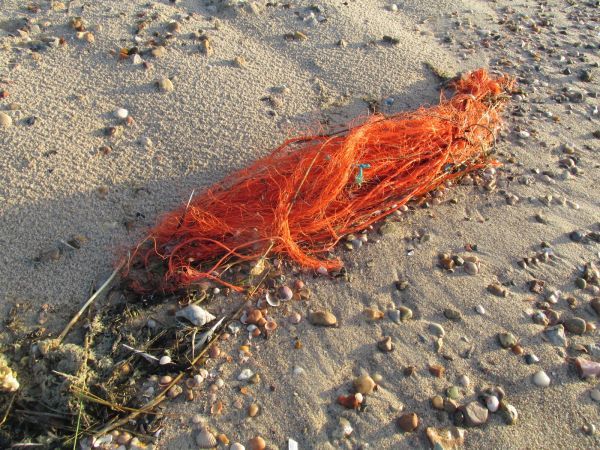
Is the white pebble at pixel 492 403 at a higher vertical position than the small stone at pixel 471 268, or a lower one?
lower

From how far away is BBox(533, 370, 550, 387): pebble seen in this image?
246 cm

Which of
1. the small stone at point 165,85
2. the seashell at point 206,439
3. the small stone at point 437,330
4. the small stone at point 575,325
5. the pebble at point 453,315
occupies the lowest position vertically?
the seashell at point 206,439

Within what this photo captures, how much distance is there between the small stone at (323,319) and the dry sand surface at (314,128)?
0.17 ft

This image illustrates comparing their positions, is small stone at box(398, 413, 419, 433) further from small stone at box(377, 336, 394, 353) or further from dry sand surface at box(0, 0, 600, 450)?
small stone at box(377, 336, 394, 353)

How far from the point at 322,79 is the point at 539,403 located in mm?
2898

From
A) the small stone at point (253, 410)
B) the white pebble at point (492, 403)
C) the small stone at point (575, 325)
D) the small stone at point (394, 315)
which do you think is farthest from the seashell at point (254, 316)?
the small stone at point (575, 325)

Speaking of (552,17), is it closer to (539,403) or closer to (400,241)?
(400,241)

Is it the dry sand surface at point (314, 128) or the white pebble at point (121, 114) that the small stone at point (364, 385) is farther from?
the white pebble at point (121, 114)

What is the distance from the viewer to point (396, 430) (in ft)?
7.43

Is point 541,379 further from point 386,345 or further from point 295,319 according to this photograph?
point 295,319

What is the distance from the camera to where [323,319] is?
8.52 feet

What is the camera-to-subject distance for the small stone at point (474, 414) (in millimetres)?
2295

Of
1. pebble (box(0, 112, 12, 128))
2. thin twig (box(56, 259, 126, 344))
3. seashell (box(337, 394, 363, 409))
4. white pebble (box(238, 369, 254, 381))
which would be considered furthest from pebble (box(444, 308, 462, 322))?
pebble (box(0, 112, 12, 128))

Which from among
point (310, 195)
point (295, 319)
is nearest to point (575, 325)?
point (295, 319)
